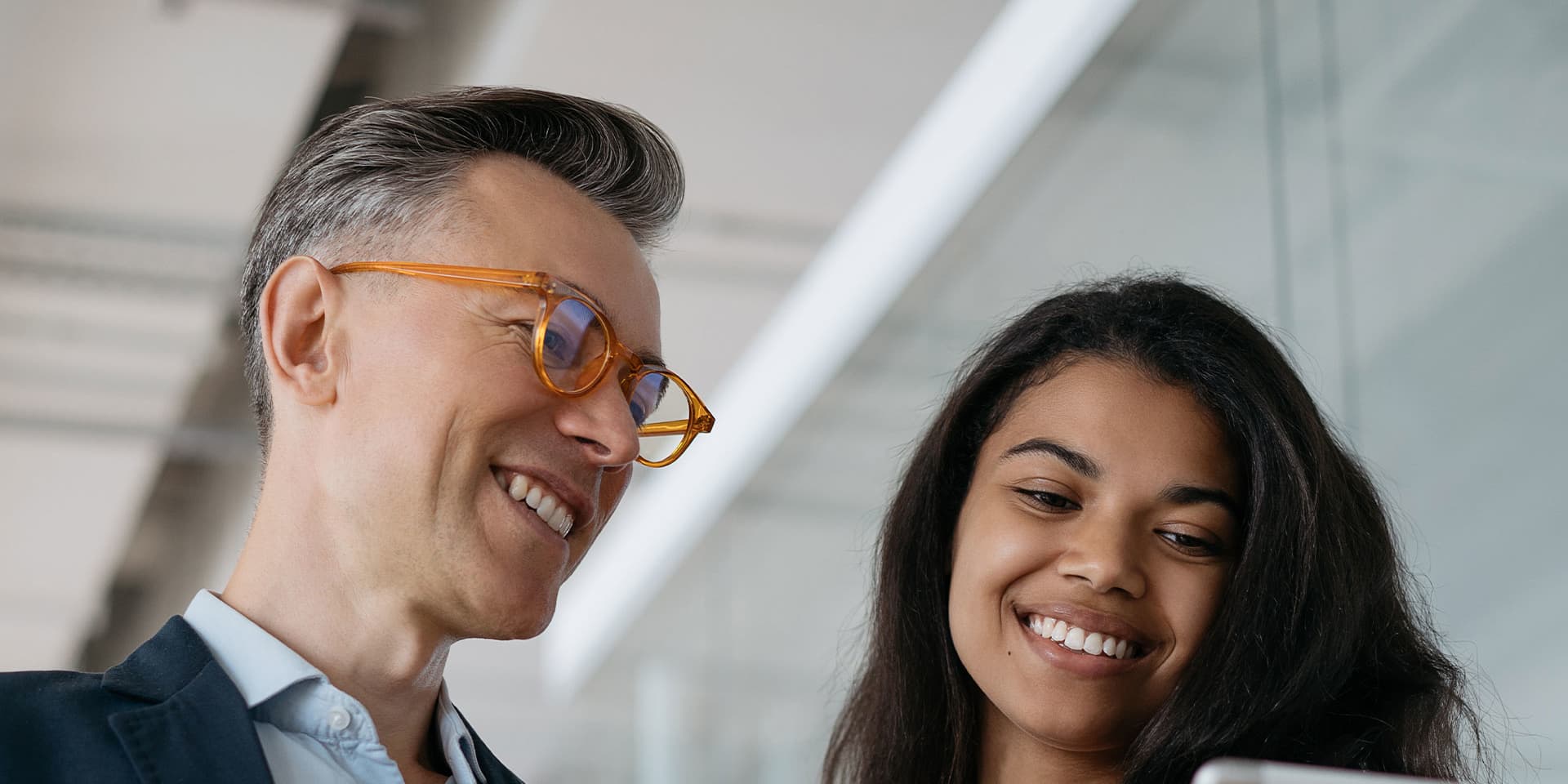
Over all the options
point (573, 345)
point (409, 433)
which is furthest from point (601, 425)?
point (409, 433)

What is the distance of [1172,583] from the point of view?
198 centimetres

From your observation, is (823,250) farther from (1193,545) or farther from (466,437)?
(466,437)

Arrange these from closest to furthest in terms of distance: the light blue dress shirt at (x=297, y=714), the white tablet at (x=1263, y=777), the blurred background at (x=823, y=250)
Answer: the white tablet at (x=1263, y=777) → the light blue dress shirt at (x=297, y=714) → the blurred background at (x=823, y=250)

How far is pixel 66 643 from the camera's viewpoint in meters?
11.2

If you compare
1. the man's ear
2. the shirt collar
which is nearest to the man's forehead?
the man's ear

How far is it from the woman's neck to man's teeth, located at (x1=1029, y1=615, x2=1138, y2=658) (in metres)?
0.15

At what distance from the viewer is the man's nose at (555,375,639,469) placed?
179 centimetres

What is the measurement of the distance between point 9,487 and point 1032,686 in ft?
24.1

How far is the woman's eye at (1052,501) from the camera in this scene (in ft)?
6.74

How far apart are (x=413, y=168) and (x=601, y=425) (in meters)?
0.35

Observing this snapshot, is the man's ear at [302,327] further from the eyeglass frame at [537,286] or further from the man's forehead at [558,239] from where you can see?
the man's forehead at [558,239]

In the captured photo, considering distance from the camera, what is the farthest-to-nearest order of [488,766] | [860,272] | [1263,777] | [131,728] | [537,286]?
[860,272], [488,766], [537,286], [131,728], [1263,777]

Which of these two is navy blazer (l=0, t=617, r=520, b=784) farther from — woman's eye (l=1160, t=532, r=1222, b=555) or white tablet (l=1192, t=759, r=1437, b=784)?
woman's eye (l=1160, t=532, r=1222, b=555)

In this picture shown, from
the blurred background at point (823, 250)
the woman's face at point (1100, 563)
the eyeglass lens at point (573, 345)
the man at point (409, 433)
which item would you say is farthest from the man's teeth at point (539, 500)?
the blurred background at point (823, 250)
